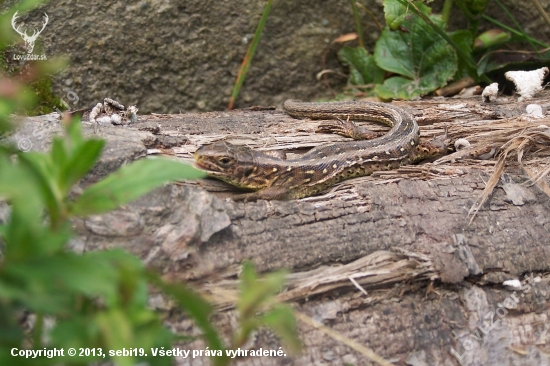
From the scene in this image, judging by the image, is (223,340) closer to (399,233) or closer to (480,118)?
(399,233)

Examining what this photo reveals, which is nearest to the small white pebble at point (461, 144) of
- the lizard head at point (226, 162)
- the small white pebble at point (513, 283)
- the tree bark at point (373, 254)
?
the tree bark at point (373, 254)

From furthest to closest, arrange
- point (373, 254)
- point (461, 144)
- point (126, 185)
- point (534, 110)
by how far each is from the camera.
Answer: point (534, 110) < point (461, 144) < point (373, 254) < point (126, 185)

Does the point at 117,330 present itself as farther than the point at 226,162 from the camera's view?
No

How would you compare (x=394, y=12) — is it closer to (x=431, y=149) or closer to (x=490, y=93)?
(x=490, y=93)

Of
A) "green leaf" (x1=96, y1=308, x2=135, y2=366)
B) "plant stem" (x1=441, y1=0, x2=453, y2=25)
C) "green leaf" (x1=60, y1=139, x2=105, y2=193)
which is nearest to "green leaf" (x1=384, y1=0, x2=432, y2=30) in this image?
"plant stem" (x1=441, y1=0, x2=453, y2=25)

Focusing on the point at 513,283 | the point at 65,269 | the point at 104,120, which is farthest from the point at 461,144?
the point at 65,269
